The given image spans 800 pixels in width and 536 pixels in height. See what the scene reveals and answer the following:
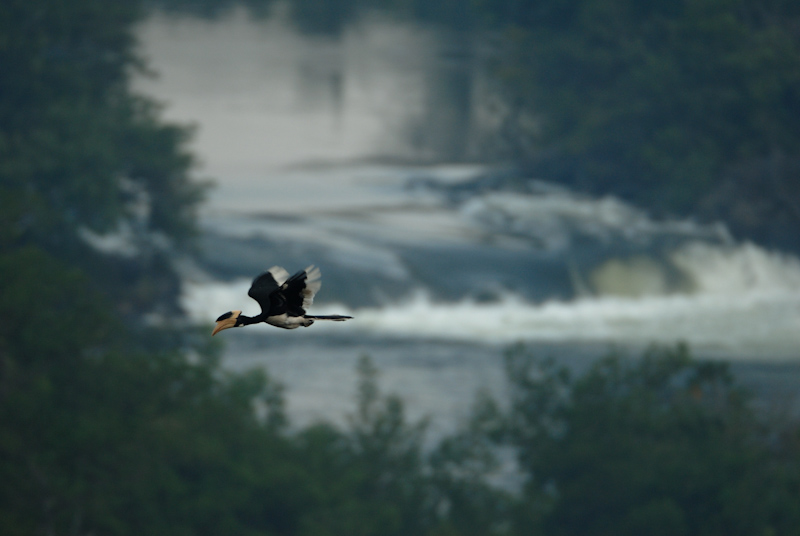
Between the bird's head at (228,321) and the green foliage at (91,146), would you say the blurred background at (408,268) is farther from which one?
the bird's head at (228,321)

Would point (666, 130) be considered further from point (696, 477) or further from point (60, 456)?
point (60, 456)

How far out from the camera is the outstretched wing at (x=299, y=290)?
14.6 ft

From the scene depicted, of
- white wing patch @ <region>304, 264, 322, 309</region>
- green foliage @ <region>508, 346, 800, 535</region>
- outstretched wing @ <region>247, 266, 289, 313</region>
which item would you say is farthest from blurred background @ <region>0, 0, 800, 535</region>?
white wing patch @ <region>304, 264, 322, 309</region>

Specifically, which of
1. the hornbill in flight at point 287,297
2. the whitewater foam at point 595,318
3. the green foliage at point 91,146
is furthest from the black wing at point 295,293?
the green foliage at point 91,146

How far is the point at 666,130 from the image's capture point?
44.3 m

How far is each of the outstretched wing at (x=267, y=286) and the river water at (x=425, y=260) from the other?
1977cm

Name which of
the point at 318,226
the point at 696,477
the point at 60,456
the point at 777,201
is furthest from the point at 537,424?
the point at 777,201

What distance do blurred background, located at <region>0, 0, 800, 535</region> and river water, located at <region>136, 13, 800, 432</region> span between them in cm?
13

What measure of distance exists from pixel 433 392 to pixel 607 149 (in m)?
21.7

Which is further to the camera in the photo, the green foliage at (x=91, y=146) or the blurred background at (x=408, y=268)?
the green foliage at (x=91, y=146)

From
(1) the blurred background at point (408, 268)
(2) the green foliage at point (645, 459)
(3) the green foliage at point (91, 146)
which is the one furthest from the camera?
(3) the green foliage at point (91, 146)

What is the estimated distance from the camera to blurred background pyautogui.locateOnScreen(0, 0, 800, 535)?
18.2 m

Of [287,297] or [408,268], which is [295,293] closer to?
[287,297]

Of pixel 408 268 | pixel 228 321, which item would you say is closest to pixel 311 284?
pixel 228 321
